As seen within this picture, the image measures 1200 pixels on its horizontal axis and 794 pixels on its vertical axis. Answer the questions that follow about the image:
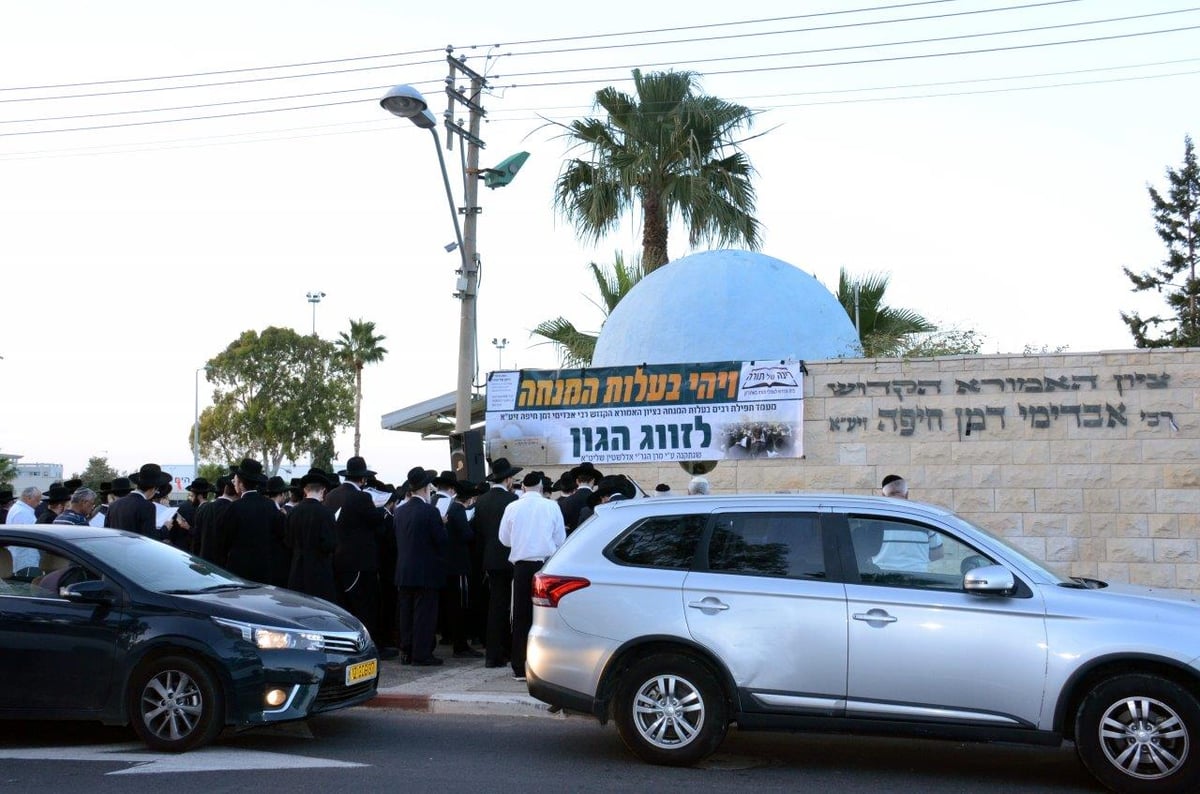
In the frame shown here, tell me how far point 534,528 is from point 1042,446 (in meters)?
6.60

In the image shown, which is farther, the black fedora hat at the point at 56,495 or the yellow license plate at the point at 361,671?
the black fedora hat at the point at 56,495

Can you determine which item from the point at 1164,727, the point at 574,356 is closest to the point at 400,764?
the point at 1164,727

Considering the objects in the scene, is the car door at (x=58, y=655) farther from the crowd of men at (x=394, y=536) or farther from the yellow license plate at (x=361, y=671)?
the crowd of men at (x=394, y=536)

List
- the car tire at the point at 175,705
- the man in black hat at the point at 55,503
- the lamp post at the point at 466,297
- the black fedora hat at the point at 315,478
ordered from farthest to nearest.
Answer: the lamp post at the point at 466,297, the man in black hat at the point at 55,503, the black fedora hat at the point at 315,478, the car tire at the point at 175,705

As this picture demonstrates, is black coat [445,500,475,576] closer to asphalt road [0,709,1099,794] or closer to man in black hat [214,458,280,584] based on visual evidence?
man in black hat [214,458,280,584]

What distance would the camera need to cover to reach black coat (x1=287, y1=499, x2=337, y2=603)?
10.3 meters

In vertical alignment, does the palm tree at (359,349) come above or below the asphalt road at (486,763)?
above

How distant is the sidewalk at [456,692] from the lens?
8891 mm

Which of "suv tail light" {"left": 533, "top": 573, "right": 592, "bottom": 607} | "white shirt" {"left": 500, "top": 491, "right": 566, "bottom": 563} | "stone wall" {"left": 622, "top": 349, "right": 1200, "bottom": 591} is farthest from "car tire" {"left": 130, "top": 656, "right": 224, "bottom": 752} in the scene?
"stone wall" {"left": 622, "top": 349, "right": 1200, "bottom": 591}

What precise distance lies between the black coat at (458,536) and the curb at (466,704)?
1.98 meters

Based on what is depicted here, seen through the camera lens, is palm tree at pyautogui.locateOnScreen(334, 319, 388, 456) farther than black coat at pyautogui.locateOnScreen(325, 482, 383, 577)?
Yes

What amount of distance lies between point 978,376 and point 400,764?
8.92 metres

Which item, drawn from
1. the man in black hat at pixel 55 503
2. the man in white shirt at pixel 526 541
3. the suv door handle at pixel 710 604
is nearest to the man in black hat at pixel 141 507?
the man in black hat at pixel 55 503

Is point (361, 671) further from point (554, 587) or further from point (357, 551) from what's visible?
point (357, 551)
